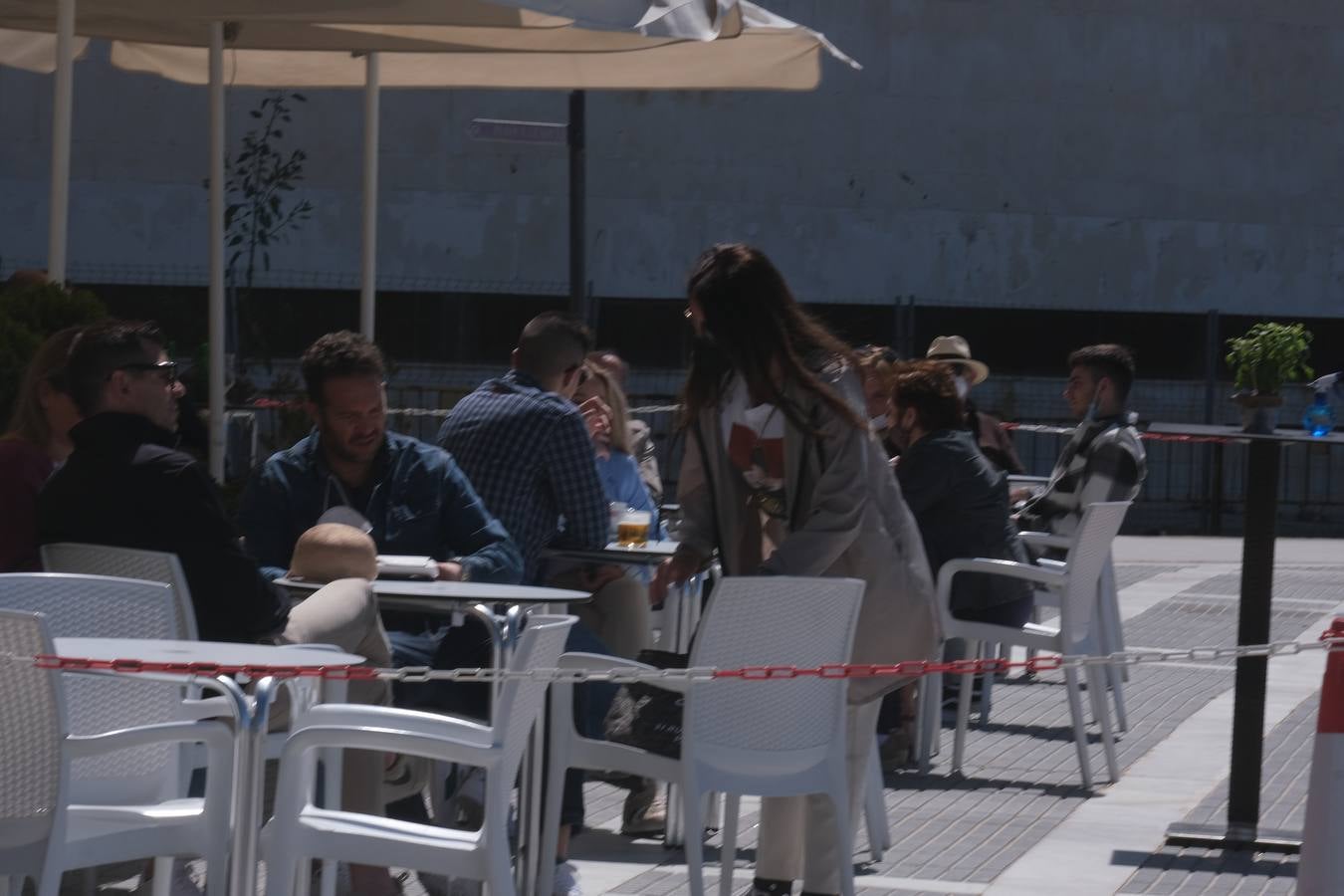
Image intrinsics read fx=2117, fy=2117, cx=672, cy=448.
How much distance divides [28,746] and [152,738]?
0.23 metres

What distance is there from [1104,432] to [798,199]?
1517 centimetres

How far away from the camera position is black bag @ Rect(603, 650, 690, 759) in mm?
5277

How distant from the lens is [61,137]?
7836 millimetres

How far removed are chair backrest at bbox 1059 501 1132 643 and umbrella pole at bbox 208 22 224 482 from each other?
132 inches

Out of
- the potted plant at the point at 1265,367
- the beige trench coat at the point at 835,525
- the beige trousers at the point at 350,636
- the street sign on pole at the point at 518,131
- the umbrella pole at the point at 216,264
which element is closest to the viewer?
the beige trousers at the point at 350,636

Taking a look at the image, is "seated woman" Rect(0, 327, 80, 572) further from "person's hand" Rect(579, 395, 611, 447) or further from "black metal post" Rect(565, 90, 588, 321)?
"black metal post" Rect(565, 90, 588, 321)

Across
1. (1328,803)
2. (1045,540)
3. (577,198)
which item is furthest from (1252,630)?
(577,198)

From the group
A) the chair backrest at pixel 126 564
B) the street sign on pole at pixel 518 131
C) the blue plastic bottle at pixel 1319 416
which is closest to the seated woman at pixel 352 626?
the chair backrest at pixel 126 564

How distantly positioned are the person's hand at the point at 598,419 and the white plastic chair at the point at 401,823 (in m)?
3.86

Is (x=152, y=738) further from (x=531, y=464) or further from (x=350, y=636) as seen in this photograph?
(x=531, y=464)

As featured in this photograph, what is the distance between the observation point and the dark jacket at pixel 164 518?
502 centimetres

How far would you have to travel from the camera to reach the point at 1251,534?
21.7 feet

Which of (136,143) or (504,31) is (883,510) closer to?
(504,31)

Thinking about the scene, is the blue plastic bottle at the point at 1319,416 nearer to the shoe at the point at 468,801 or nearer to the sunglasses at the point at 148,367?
the shoe at the point at 468,801
